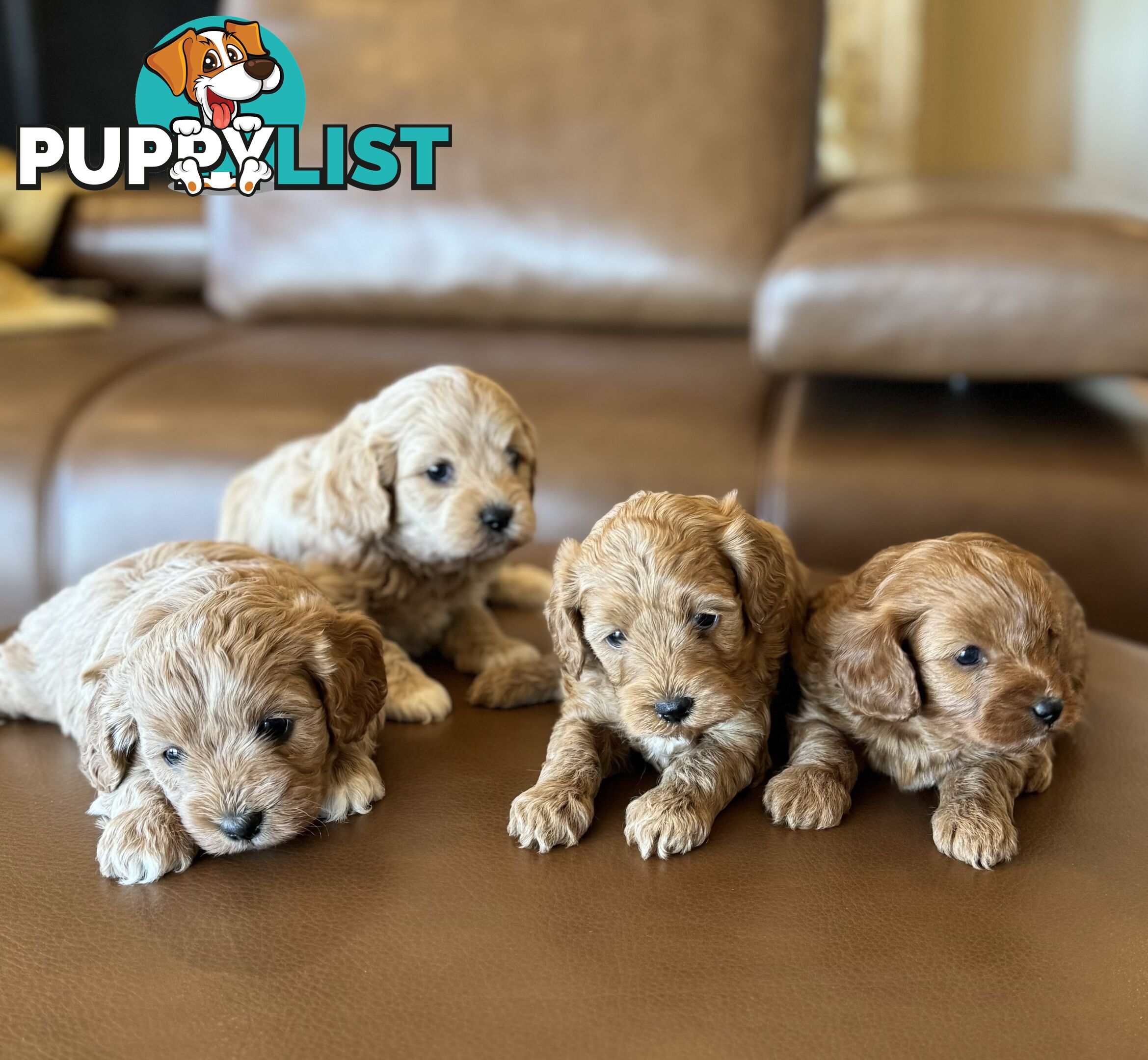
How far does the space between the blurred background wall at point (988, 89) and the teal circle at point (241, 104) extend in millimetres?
2930

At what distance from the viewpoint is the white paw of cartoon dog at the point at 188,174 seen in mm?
3754

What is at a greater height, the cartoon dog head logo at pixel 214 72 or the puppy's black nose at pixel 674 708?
the cartoon dog head logo at pixel 214 72

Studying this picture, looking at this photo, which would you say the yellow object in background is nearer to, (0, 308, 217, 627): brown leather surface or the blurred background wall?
(0, 308, 217, 627): brown leather surface

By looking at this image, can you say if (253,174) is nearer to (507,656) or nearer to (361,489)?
(361,489)

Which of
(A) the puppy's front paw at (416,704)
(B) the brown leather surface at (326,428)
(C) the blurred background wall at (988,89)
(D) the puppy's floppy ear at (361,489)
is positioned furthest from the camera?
(C) the blurred background wall at (988,89)

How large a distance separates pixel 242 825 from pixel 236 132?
2.70 meters

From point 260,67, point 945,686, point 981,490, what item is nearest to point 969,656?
point 945,686

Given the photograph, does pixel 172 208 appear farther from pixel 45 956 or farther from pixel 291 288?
pixel 45 956

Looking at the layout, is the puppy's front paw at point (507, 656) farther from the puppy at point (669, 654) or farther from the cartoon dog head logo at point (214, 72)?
the cartoon dog head logo at point (214, 72)

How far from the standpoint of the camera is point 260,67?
12.6 feet

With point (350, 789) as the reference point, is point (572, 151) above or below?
above

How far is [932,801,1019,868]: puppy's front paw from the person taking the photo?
1586 millimetres

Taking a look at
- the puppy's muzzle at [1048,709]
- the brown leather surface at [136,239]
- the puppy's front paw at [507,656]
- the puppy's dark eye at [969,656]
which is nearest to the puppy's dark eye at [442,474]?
the puppy's front paw at [507,656]

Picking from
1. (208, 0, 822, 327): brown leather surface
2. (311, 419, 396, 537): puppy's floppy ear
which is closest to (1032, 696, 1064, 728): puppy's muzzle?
(311, 419, 396, 537): puppy's floppy ear
